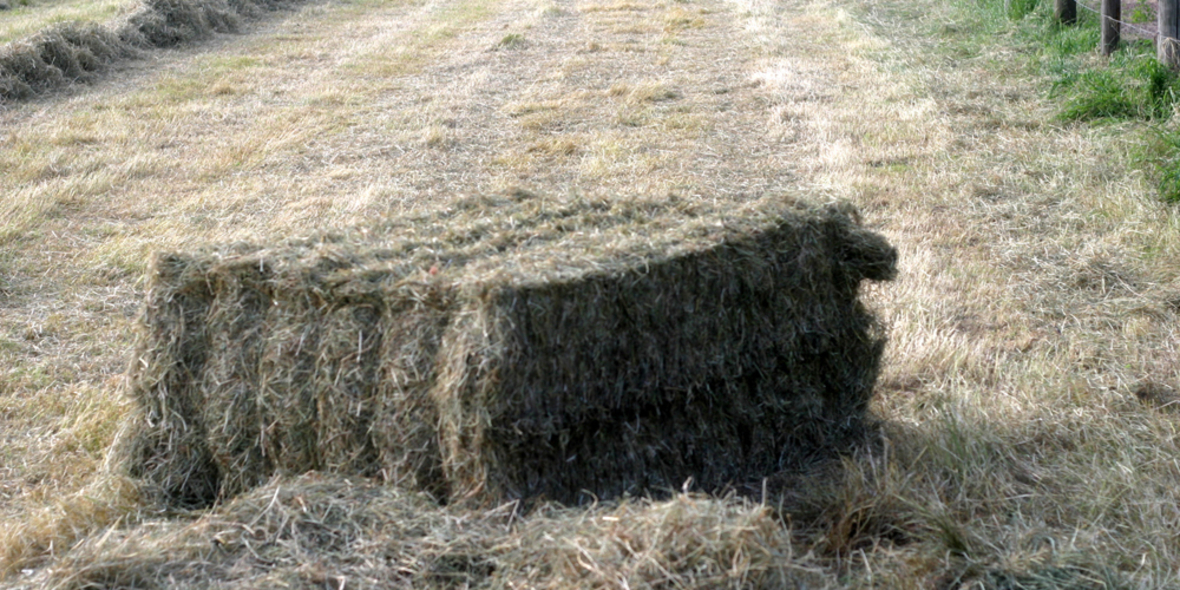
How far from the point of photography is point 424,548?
3.07 m

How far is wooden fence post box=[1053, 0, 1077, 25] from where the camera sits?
1201 cm

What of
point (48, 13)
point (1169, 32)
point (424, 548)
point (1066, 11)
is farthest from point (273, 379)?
point (48, 13)

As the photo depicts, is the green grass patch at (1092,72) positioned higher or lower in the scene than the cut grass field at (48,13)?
lower

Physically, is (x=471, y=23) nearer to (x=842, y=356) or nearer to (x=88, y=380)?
(x=88, y=380)

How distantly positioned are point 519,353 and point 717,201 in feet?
4.42

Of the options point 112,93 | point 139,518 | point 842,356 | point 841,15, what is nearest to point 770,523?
point 842,356

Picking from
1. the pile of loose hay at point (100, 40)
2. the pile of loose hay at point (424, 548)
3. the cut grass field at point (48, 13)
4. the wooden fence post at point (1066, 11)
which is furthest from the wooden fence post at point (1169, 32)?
the cut grass field at point (48, 13)

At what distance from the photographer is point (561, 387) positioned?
3.27 meters

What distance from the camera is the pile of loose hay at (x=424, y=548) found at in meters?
2.81

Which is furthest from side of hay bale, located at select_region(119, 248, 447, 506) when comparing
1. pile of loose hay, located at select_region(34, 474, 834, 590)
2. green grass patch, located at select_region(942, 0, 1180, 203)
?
green grass patch, located at select_region(942, 0, 1180, 203)

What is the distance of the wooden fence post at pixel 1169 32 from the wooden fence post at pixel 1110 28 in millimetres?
1548

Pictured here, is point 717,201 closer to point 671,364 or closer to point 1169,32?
point 671,364

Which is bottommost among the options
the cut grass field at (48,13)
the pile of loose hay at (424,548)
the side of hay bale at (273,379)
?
the pile of loose hay at (424,548)

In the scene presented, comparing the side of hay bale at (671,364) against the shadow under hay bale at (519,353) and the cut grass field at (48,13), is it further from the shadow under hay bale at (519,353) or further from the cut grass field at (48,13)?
A: the cut grass field at (48,13)
